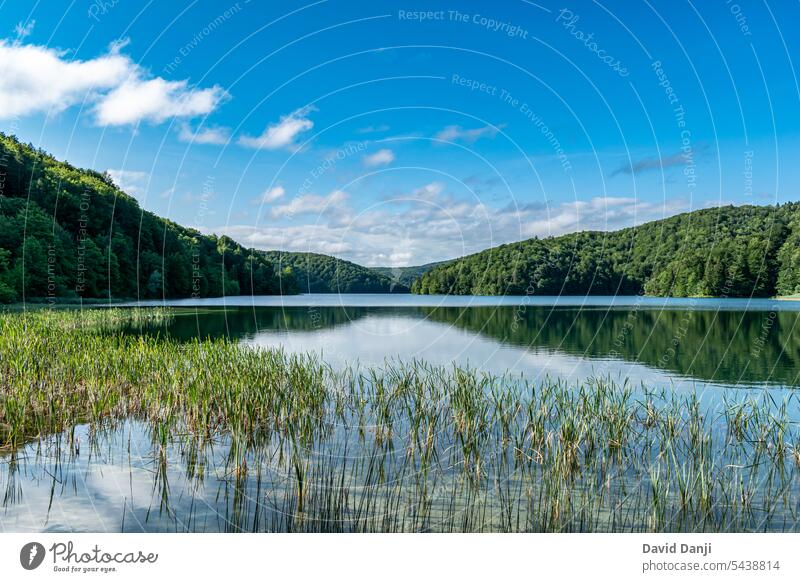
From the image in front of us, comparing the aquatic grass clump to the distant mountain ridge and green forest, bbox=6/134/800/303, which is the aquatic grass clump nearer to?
the distant mountain ridge

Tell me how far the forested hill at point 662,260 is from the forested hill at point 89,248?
148 ft

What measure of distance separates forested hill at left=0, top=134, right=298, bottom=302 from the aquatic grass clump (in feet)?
91.6

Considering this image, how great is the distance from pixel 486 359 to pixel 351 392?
41.7ft

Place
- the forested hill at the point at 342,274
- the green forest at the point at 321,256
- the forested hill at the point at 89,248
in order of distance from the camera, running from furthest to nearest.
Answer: the forested hill at the point at 342,274, the green forest at the point at 321,256, the forested hill at the point at 89,248

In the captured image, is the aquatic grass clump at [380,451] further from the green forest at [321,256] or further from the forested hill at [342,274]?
the forested hill at [342,274]

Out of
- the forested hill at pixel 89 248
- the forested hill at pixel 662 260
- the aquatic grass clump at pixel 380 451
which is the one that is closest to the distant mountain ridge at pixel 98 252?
the forested hill at pixel 89 248

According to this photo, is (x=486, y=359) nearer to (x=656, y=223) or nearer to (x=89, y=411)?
(x=89, y=411)

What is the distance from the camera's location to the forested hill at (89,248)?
57.0 metres

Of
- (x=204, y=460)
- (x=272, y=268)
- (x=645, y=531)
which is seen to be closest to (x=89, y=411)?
(x=204, y=460)

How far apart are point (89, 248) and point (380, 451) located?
67.9 m

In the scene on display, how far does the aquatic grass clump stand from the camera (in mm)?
7965

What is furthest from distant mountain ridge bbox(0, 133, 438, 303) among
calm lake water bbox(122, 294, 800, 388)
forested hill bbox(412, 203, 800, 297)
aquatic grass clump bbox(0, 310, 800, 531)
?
aquatic grass clump bbox(0, 310, 800, 531)

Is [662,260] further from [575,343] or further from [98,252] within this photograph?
[98,252]

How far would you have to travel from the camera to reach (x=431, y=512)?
8.13 meters
